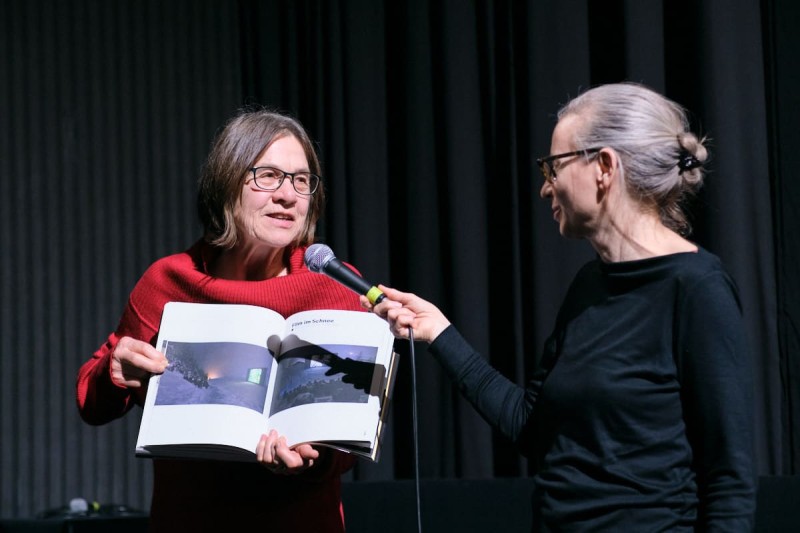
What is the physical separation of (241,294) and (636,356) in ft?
2.58

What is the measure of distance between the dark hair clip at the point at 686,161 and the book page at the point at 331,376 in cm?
57

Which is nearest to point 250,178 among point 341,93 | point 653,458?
point 653,458

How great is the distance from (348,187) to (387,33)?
0.57m

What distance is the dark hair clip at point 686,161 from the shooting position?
57.5 inches

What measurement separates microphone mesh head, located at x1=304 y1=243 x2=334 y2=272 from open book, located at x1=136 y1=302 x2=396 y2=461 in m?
0.09

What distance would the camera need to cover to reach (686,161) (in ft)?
4.79

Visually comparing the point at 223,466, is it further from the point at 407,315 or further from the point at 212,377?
the point at 407,315

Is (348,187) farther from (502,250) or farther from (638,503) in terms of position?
(638,503)

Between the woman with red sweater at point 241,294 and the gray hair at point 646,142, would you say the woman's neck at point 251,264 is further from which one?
the gray hair at point 646,142

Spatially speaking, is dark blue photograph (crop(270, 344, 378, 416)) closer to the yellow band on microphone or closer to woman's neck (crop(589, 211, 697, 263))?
the yellow band on microphone

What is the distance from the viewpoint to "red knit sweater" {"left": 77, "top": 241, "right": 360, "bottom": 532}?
1.67 metres

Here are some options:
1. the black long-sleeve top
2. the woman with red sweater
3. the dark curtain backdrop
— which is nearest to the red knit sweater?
the woman with red sweater

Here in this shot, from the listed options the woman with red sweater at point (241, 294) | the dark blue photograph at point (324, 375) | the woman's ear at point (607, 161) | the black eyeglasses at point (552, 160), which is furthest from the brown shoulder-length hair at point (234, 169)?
the woman's ear at point (607, 161)

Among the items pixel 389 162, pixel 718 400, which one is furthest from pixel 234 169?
pixel 389 162
